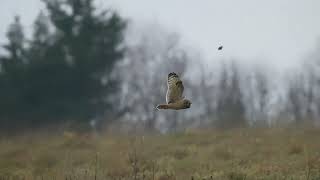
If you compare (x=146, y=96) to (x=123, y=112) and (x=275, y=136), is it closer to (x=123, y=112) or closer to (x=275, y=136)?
(x=123, y=112)

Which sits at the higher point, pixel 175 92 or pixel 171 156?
pixel 171 156

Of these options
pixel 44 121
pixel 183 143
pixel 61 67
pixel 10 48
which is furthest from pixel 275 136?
pixel 10 48

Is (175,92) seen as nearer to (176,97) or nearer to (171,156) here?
(176,97)

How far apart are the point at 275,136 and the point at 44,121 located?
340 inches

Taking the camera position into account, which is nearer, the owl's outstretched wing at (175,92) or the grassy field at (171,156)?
the owl's outstretched wing at (175,92)

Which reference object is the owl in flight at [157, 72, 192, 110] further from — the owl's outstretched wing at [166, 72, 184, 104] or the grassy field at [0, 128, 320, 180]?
the grassy field at [0, 128, 320, 180]

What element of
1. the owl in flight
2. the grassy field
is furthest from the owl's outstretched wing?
the grassy field

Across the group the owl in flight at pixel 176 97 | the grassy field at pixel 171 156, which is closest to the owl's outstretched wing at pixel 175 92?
the owl in flight at pixel 176 97

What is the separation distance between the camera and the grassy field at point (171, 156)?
8.62m

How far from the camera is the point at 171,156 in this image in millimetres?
11383

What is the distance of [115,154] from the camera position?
10781 millimetres

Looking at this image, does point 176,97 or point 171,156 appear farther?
point 171,156

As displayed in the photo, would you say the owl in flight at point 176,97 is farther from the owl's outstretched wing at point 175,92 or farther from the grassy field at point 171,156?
the grassy field at point 171,156

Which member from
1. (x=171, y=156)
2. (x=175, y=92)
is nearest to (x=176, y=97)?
(x=175, y=92)
